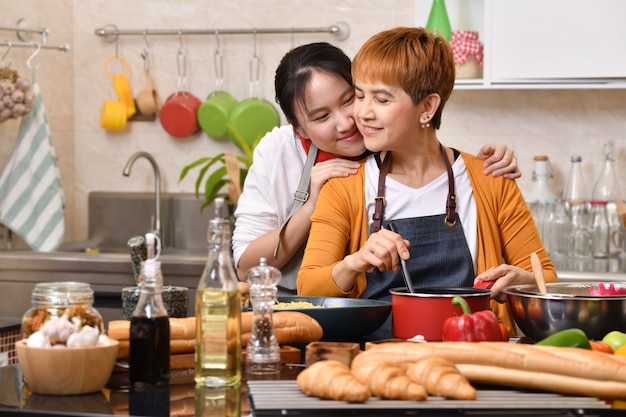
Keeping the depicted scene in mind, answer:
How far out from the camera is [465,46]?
3.42m

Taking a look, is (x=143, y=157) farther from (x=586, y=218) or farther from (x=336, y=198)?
(x=336, y=198)

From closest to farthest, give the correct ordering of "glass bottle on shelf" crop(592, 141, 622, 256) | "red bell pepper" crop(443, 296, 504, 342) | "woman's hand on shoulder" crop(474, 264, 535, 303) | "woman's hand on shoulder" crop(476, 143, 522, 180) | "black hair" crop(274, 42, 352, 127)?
"red bell pepper" crop(443, 296, 504, 342)
"woman's hand on shoulder" crop(474, 264, 535, 303)
"woman's hand on shoulder" crop(476, 143, 522, 180)
"black hair" crop(274, 42, 352, 127)
"glass bottle on shelf" crop(592, 141, 622, 256)

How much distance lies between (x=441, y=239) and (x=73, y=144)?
251 centimetres

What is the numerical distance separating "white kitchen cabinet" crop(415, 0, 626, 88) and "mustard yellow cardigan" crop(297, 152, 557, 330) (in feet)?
4.56

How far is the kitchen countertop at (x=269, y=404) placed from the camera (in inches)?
42.5

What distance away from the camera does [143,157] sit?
4.00 metres

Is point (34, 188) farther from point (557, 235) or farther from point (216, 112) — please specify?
point (557, 235)

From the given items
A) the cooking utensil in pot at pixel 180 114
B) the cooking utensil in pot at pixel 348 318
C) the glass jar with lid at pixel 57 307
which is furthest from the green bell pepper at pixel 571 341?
the cooking utensil in pot at pixel 180 114

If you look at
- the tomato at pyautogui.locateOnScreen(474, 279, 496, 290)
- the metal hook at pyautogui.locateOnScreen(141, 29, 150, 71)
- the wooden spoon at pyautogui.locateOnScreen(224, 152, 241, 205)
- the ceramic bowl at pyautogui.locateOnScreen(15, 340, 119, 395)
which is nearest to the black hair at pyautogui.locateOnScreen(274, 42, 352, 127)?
the tomato at pyautogui.locateOnScreen(474, 279, 496, 290)

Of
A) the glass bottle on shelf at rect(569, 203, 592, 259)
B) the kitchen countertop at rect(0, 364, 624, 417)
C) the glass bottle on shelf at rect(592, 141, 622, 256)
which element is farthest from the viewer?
the glass bottle on shelf at rect(592, 141, 622, 256)

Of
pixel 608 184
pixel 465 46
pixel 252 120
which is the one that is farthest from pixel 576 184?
pixel 252 120

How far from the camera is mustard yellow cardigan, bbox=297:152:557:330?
196 centimetres

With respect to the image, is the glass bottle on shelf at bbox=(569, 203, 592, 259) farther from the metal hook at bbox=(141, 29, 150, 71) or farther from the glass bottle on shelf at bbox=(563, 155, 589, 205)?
the metal hook at bbox=(141, 29, 150, 71)

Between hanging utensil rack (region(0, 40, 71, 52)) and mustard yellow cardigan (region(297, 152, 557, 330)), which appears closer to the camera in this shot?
mustard yellow cardigan (region(297, 152, 557, 330))
